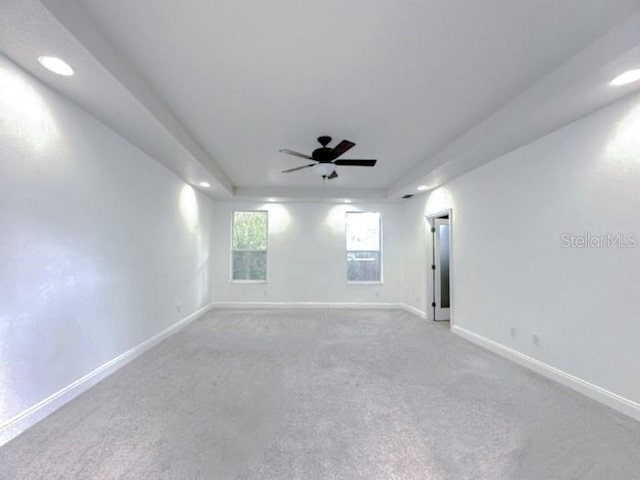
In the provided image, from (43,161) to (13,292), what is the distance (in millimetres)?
982

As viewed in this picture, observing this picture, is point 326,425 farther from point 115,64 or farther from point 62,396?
point 115,64

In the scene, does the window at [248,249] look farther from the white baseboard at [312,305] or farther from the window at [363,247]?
the window at [363,247]

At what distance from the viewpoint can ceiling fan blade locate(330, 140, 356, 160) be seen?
315cm

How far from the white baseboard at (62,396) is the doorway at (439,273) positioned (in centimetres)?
480

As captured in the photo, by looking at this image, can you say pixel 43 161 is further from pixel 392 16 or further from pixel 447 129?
pixel 447 129

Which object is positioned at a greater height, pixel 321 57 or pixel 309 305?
pixel 321 57

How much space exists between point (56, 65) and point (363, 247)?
603 centimetres

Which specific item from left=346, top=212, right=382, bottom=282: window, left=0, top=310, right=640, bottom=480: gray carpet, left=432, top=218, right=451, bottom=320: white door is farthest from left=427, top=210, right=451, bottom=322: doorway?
left=0, top=310, right=640, bottom=480: gray carpet

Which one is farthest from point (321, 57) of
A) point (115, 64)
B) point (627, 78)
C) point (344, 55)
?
point (627, 78)

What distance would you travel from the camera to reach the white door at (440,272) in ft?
19.0

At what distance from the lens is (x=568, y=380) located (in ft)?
9.33

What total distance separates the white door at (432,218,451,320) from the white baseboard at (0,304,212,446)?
15.9 feet

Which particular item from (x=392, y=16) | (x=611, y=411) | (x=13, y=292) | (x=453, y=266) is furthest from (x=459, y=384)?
(x=13, y=292)

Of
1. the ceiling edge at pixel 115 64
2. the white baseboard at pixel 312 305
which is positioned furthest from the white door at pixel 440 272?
the ceiling edge at pixel 115 64
